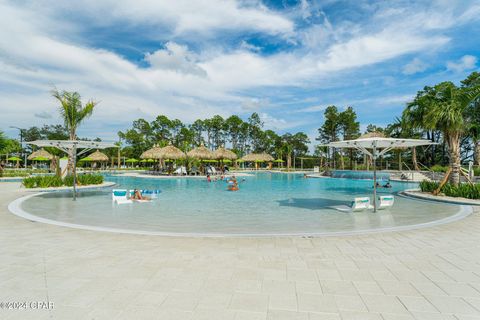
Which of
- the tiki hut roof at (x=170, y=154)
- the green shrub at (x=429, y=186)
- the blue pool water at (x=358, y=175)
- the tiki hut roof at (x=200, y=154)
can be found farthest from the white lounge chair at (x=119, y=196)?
the blue pool water at (x=358, y=175)

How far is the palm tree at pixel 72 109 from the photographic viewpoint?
17.9m

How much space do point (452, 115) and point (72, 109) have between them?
20.9m

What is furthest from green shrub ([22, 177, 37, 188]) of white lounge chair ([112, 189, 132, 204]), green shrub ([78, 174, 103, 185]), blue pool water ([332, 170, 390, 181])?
blue pool water ([332, 170, 390, 181])

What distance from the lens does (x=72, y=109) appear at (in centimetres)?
1802

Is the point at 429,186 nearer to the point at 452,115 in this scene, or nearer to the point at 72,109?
the point at 452,115

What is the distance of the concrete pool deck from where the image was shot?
2.77 meters

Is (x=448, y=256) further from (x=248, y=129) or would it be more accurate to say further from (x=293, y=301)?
(x=248, y=129)

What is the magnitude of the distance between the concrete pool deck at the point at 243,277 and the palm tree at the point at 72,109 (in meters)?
14.7

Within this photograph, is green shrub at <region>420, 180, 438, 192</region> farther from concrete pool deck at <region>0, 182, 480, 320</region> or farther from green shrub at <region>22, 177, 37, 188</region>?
green shrub at <region>22, 177, 37, 188</region>

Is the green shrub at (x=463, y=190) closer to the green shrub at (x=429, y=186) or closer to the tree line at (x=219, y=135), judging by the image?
the green shrub at (x=429, y=186)

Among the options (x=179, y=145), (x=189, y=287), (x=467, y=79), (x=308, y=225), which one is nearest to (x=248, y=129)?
(x=179, y=145)

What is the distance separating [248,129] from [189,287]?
6017cm

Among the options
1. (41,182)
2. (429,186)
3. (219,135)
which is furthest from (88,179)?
(219,135)

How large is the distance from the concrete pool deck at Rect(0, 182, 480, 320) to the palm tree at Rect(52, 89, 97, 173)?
1470 cm
